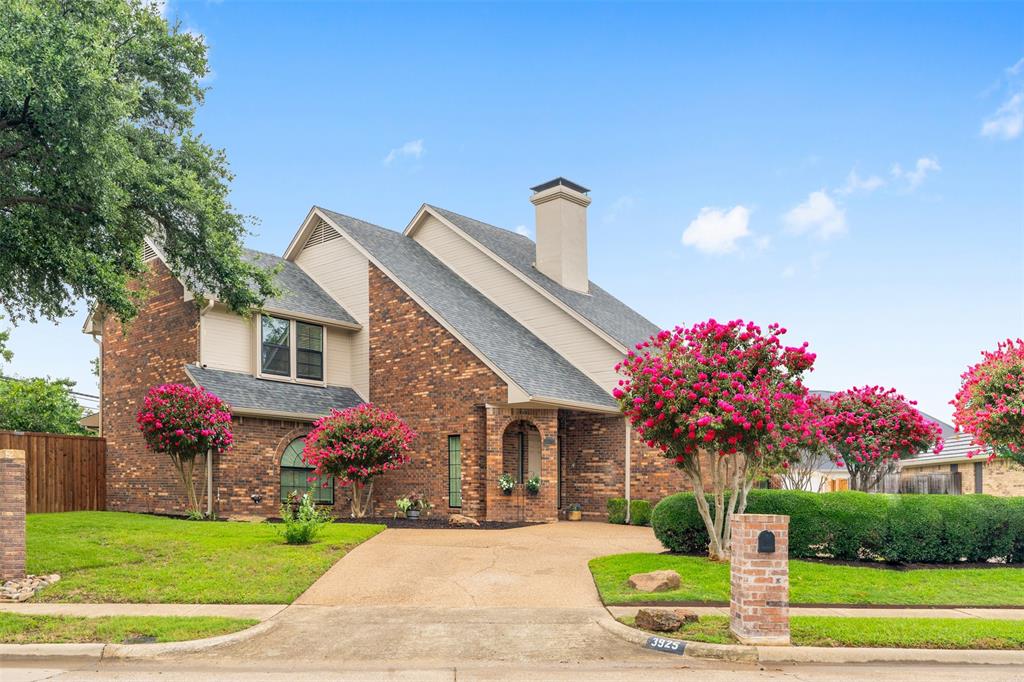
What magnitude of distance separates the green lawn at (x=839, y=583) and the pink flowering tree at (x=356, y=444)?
803cm

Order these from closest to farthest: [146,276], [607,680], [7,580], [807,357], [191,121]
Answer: [607,680] → [7,580] → [807,357] → [191,121] → [146,276]

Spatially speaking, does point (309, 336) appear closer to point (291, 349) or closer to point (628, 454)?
point (291, 349)

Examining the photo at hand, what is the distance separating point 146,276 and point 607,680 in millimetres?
20981

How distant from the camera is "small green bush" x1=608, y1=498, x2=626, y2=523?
2291cm

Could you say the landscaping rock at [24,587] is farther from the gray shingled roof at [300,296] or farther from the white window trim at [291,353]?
the gray shingled roof at [300,296]

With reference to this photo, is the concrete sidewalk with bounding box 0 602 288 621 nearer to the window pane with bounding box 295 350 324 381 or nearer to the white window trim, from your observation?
the white window trim

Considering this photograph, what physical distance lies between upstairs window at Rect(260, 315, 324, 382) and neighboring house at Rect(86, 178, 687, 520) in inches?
1.6

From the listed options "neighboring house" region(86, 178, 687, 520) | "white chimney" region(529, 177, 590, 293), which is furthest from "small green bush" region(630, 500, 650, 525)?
"white chimney" region(529, 177, 590, 293)

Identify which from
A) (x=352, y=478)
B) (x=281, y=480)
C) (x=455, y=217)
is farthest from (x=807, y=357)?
(x=455, y=217)

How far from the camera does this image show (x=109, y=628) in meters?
10.2

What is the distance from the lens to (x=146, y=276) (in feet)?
83.0

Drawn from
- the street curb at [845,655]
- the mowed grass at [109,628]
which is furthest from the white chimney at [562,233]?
the street curb at [845,655]

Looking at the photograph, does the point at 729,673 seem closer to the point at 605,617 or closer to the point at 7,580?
the point at 605,617

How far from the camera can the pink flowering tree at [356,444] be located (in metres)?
21.1
